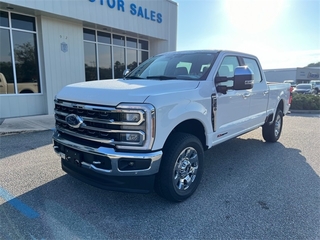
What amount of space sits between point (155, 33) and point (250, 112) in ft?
32.9

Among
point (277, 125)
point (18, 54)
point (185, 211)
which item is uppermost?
point (18, 54)

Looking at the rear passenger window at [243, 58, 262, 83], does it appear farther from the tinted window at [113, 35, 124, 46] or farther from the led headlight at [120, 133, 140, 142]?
the tinted window at [113, 35, 124, 46]

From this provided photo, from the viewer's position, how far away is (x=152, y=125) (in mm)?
2549

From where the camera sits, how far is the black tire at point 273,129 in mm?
5887

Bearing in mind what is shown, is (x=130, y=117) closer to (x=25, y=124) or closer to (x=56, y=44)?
(x=25, y=124)

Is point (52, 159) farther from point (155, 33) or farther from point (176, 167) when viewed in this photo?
point (155, 33)

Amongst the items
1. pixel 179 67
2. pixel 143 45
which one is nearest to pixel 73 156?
pixel 179 67

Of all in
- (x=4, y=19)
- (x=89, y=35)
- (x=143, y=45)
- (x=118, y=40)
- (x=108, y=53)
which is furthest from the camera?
(x=143, y=45)

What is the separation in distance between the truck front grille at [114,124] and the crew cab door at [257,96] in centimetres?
280

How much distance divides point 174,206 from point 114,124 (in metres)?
1.33

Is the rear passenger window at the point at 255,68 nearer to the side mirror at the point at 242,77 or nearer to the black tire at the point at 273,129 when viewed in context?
the black tire at the point at 273,129

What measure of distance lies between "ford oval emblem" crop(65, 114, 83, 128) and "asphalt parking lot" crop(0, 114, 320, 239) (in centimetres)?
102

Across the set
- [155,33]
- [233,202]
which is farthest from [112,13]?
[233,202]

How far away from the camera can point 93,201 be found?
3.13 metres
